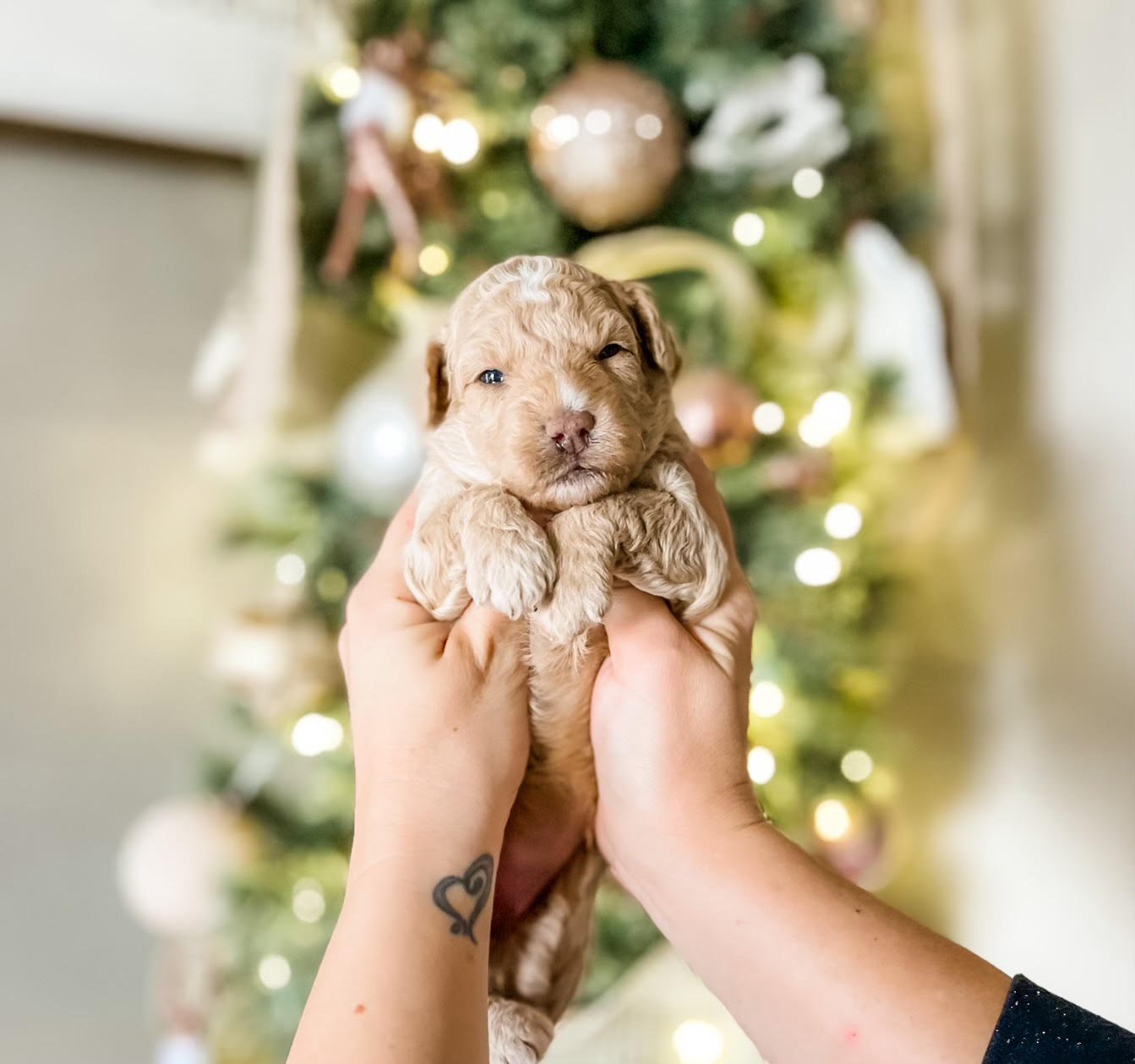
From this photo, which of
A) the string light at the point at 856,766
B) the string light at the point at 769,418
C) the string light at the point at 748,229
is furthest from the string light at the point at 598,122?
the string light at the point at 856,766

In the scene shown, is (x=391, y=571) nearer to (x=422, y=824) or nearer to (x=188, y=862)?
(x=422, y=824)

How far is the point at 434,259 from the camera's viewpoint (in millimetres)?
2473

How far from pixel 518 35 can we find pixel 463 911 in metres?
2.13

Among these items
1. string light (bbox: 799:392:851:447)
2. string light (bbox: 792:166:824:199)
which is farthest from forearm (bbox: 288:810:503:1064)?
string light (bbox: 792:166:824:199)

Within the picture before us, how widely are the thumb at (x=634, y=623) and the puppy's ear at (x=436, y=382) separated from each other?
17.4 inches

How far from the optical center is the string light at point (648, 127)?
2250 millimetres

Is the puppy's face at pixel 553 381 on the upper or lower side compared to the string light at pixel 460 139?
lower

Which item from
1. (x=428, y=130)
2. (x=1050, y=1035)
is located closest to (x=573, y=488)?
(x=1050, y=1035)

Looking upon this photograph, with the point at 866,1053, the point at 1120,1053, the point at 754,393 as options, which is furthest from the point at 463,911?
the point at 754,393

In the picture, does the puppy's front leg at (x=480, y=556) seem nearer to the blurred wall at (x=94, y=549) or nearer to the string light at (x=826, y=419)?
the string light at (x=826, y=419)

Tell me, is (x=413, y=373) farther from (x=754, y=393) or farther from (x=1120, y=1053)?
(x=1120, y=1053)

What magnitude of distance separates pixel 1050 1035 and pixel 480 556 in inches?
34.2

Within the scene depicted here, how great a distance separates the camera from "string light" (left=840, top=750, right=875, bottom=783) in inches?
109

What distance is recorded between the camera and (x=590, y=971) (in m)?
2.52
